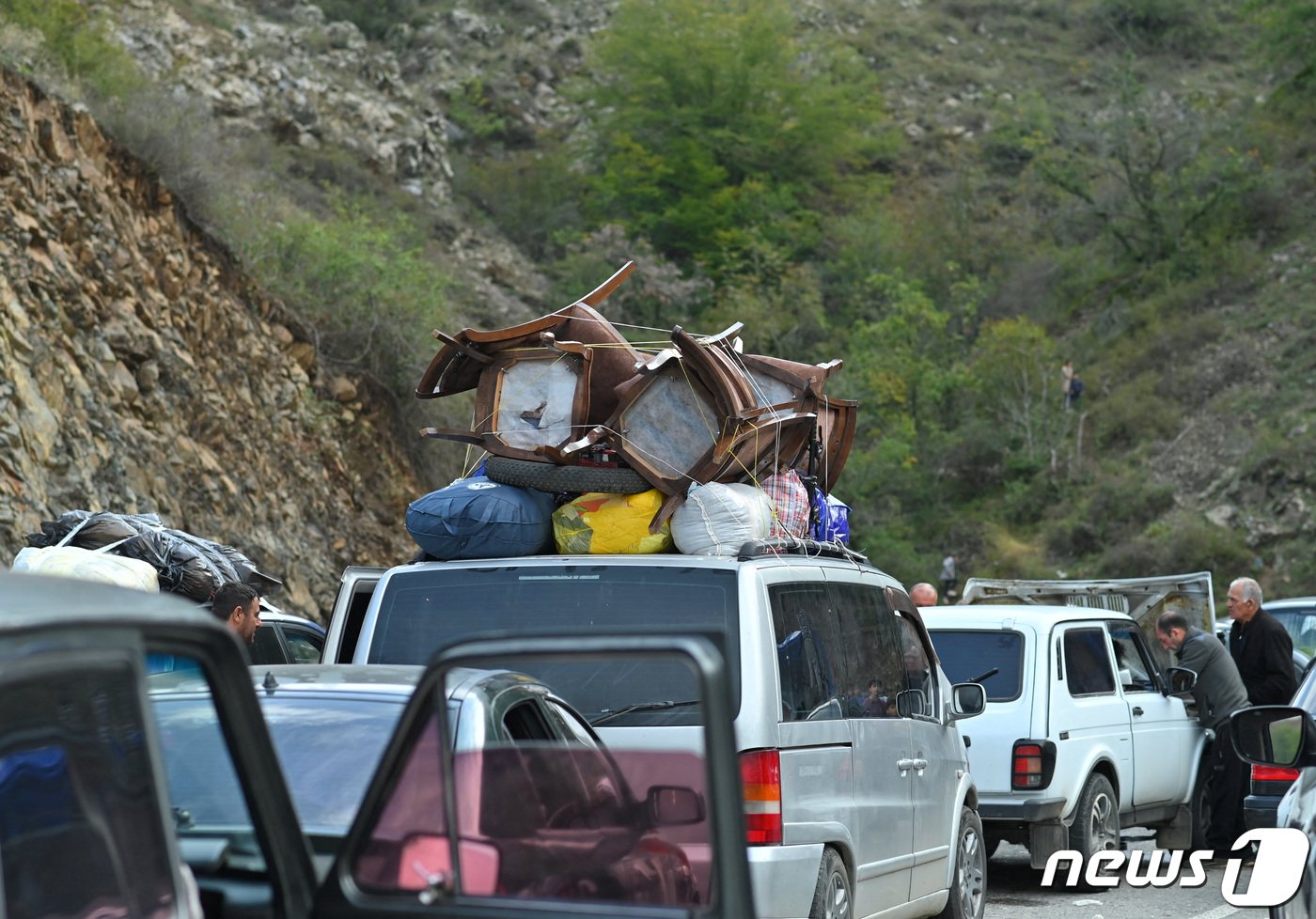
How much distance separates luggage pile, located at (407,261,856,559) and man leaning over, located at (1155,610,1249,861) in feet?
16.0

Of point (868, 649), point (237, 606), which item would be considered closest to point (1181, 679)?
point (868, 649)

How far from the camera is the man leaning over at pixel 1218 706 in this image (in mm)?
11141

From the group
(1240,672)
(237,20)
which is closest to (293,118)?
(237,20)

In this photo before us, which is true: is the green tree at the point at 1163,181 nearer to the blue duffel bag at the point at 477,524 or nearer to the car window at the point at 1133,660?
the car window at the point at 1133,660

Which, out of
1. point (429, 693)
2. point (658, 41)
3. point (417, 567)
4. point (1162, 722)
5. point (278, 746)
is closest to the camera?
point (429, 693)

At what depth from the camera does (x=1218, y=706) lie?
1139 centimetres

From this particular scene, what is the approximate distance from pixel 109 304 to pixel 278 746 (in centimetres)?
1360

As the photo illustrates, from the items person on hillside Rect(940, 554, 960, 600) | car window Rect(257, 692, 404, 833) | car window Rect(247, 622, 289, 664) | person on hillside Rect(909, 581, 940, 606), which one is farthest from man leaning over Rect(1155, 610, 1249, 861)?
person on hillside Rect(940, 554, 960, 600)

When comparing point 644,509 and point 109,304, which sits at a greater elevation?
point 109,304

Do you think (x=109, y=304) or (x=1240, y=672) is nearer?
(x=1240, y=672)

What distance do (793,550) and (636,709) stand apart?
4.55 ft

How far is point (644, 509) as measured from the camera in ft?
23.0

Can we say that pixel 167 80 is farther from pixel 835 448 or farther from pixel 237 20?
pixel 835 448

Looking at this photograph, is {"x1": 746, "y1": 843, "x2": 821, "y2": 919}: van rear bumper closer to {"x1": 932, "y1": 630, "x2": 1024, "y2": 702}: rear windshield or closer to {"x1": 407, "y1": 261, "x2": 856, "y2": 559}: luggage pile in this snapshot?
{"x1": 407, "y1": 261, "x2": 856, "y2": 559}: luggage pile
